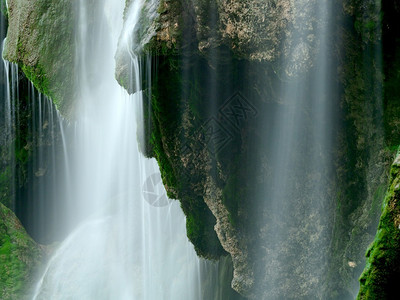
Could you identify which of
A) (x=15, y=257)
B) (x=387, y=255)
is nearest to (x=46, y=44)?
(x=15, y=257)

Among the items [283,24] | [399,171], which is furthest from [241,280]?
[399,171]

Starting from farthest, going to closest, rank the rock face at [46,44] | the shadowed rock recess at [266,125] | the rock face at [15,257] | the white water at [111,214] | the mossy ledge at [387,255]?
1. the rock face at [15,257]
2. the white water at [111,214]
3. the rock face at [46,44]
4. the shadowed rock recess at [266,125]
5. the mossy ledge at [387,255]

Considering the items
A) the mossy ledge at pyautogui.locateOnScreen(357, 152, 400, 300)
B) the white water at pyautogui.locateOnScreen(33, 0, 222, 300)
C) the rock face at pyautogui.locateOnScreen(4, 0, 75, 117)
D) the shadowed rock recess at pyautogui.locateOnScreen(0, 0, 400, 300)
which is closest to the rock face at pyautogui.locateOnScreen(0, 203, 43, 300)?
the white water at pyautogui.locateOnScreen(33, 0, 222, 300)

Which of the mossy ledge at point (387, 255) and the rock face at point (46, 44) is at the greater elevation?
the rock face at point (46, 44)

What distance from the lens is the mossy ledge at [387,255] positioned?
12.0ft

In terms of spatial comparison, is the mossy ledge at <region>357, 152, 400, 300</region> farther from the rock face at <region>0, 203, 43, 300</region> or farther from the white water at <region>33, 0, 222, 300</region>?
the rock face at <region>0, 203, 43, 300</region>

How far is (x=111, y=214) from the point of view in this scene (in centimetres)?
1415

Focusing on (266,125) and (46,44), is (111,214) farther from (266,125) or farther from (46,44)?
(266,125)

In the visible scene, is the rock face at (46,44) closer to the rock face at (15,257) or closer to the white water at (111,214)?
the white water at (111,214)

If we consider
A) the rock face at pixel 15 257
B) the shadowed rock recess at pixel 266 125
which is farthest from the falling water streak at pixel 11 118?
the shadowed rock recess at pixel 266 125

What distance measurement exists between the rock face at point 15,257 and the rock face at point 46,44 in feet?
13.9

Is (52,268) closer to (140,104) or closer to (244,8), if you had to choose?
(140,104)

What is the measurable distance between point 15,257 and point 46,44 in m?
6.00

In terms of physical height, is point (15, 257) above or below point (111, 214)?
below
